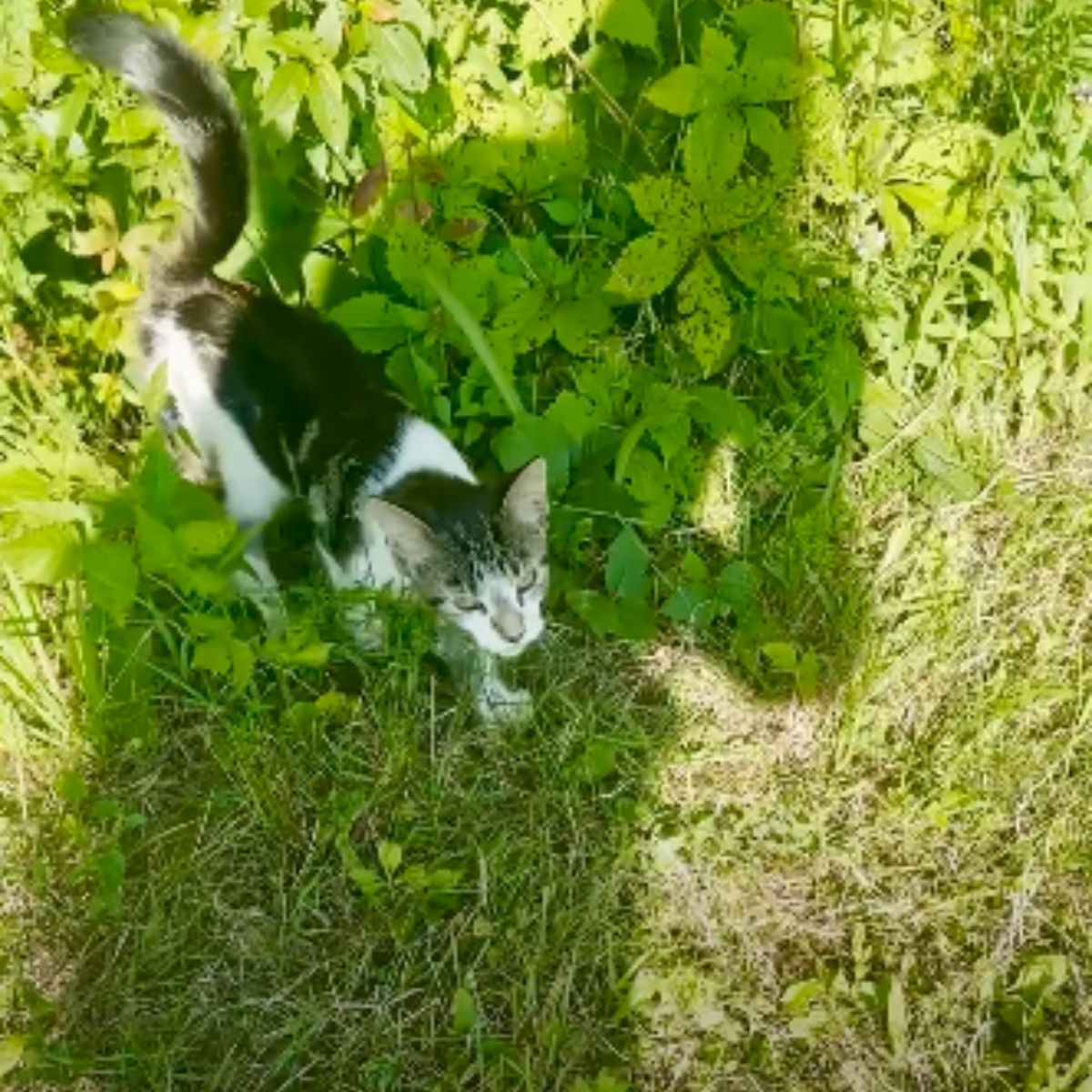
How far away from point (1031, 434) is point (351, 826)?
1.25 metres

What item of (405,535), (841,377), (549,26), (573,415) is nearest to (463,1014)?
(405,535)

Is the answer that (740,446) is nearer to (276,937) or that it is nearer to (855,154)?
(855,154)

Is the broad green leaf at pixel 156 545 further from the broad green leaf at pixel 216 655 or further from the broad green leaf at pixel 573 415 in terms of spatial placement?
the broad green leaf at pixel 573 415

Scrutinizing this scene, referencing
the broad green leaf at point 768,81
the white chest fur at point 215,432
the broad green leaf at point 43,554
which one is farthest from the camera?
the white chest fur at point 215,432

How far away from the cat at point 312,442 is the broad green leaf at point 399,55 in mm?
217

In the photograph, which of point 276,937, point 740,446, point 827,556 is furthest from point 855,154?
point 276,937

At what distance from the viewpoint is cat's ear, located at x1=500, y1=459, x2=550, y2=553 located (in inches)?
72.0

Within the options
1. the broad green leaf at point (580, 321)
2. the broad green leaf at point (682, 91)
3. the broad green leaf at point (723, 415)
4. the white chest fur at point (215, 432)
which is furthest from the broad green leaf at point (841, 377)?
the white chest fur at point (215, 432)

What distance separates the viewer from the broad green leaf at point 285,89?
183cm

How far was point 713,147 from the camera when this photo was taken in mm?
1972

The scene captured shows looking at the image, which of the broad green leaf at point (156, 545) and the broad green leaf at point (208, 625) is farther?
the broad green leaf at point (208, 625)

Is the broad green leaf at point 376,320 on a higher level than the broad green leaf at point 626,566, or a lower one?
higher

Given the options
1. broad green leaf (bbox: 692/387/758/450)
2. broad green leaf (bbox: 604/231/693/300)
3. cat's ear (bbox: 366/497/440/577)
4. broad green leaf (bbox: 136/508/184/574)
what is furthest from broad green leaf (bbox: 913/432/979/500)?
broad green leaf (bbox: 136/508/184/574)

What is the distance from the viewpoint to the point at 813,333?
7.19ft
